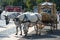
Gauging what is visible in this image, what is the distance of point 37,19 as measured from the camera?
778 inches

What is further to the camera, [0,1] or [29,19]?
[0,1]

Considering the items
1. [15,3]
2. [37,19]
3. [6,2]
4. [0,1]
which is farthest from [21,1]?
[37,19]

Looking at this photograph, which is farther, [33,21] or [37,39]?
[33,21]

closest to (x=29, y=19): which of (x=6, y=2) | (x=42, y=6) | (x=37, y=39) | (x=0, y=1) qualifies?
(x=37, y=39)

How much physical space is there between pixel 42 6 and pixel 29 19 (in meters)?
7.88

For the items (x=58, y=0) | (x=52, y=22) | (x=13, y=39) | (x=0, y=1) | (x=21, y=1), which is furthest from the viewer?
(x=0, y=1)

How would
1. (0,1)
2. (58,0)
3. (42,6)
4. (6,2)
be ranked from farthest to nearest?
(0,1), (6,2), (58,0), (42,6)

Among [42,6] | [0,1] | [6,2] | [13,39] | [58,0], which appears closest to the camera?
[13,39]

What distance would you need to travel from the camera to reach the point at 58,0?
6569 cm

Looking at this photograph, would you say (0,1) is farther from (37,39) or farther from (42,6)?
(37,39)

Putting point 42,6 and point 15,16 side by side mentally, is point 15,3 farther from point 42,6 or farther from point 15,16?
point 15,16

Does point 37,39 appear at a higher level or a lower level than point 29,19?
lower

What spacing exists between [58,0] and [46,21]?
4147 centimetres

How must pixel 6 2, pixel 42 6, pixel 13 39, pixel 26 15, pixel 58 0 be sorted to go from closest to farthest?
pixel 13 39 < pixel 26 15 < pixel 42 6 < pixel 58 0 < pixel 6 2
